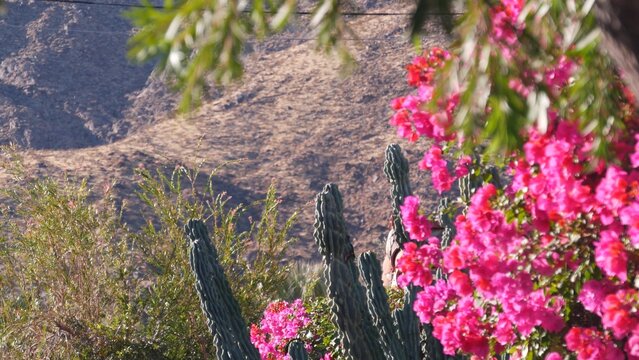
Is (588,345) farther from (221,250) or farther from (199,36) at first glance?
(221,250)

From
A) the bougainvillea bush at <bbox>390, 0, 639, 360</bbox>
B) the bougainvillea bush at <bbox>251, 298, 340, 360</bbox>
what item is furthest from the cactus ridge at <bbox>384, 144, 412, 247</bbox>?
the bougainvillea bush at <bbox>390, 0, 639, 360</bbox>

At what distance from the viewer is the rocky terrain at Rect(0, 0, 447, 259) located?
79.5ft

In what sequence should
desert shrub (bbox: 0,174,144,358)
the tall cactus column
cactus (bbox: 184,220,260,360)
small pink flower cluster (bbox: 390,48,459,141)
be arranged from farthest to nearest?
desert shrub (bbox: 0,174,144,358) → cactus (bbox: 184,220,260,360) → the tall cactus column → small pink flower cluster (bbox: 390,48,459,141)

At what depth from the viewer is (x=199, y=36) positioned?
275cm

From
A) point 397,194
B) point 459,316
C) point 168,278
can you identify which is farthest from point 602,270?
point 168,278

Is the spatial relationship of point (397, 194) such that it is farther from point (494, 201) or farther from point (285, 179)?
point (285, 179)

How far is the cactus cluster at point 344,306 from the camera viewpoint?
6.06 metres

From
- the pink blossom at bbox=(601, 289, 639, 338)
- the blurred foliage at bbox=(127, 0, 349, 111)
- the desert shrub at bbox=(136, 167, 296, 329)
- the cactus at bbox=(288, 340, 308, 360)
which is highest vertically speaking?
the blurred foliage at bbox=(127, 0, 349, 111)

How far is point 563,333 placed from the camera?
4.54 m

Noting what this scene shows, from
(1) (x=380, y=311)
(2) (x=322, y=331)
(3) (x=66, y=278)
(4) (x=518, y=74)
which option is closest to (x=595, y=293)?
(4) (x=518, y=74)

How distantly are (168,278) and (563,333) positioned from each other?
5.71 meters

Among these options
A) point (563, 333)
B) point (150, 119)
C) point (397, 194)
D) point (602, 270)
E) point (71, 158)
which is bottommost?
point (150, 119)

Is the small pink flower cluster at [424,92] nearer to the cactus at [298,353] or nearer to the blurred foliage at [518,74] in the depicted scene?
the blurred foliage at [518,74]

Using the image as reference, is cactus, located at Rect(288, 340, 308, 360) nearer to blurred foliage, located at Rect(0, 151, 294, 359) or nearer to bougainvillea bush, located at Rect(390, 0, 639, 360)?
bougainvillea bush, located at Rect(390, 0, 639, 360)
